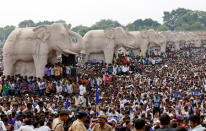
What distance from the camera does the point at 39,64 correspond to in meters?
18.9

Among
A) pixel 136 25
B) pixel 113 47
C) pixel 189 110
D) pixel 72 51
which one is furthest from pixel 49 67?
pixel 136 25

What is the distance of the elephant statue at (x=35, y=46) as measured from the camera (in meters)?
18.9

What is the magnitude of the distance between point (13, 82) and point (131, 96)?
487 centimetres

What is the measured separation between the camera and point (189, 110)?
512 inches

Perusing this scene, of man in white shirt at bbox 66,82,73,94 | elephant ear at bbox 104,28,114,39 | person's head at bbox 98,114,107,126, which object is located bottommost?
man in white shirt at bbox 66,82,73,94

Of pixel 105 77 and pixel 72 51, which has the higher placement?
pixel 72 51

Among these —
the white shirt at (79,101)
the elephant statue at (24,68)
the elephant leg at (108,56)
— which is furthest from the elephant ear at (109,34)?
the white shirt at (79,101)

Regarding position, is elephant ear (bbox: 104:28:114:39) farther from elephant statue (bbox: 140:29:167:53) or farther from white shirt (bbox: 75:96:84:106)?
white shirt (bbox: 75:96:84:106)

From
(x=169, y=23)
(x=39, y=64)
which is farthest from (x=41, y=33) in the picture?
(x=169, y=23)

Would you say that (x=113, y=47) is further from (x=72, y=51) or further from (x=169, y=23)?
(x=169, y=23)

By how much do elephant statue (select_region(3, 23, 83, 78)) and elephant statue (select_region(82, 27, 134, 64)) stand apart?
906 centimetres

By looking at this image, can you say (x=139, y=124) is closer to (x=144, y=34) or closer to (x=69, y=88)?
(x=69, y=88)

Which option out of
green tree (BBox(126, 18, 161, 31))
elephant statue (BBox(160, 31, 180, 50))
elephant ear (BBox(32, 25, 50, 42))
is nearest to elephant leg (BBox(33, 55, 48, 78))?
elephant ear (BBox(32, 25, 50, 42))

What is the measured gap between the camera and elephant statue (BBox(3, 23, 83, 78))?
18859 mm
